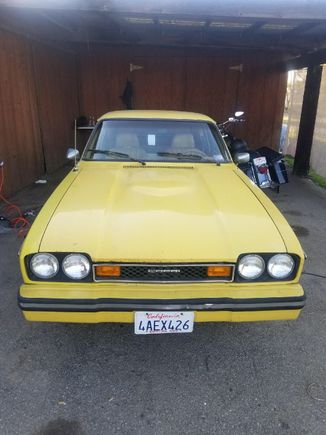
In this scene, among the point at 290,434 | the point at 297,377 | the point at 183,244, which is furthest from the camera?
the point at 297,377

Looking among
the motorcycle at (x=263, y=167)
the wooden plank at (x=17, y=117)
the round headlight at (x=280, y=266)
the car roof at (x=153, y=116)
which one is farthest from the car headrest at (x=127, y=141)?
the motorcycle at (x=263, y=167)

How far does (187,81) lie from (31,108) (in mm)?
4838

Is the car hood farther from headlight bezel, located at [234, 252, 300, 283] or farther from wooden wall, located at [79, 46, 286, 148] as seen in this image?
wooden wall, located at [79, 46, 286, 148]

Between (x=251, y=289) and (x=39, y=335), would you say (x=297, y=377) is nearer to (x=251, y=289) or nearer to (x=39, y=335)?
(x=251, y=289)

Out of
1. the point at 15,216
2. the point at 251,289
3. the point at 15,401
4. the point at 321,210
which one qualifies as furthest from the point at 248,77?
the point at 15,401

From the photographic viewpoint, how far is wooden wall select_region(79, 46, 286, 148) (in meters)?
10.0

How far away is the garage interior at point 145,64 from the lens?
4.66 m

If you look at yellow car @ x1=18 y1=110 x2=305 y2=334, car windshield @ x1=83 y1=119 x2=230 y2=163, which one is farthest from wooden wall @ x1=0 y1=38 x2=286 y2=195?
yellow car @ x1=18 y1=110 x2=305 y2=334

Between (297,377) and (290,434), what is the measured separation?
18.4 inches

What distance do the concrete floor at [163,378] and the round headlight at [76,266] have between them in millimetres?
717

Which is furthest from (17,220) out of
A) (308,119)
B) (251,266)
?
(308,119)

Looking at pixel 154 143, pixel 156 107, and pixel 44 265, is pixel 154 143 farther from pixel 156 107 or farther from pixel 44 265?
pixel 156 107

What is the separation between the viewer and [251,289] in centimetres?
220

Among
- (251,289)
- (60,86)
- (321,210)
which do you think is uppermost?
(60,86)
